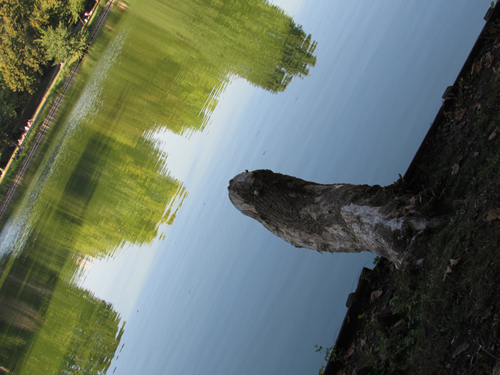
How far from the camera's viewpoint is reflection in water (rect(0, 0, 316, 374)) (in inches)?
302

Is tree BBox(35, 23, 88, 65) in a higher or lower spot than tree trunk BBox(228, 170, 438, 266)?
higher

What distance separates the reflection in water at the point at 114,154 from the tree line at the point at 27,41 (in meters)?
0.87

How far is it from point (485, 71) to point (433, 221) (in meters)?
1.65

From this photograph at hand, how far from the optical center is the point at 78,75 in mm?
9570

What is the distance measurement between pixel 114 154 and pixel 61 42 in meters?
3.12

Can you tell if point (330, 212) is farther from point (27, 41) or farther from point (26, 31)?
point (26, 31)

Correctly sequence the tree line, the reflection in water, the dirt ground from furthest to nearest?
the tree line < the reflection in water < the dirt ground

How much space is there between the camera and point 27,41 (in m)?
9.48

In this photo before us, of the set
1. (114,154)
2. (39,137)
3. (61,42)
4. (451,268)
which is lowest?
(451,268)

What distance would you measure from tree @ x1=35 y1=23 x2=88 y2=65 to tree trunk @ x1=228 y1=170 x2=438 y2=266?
25.1 feet

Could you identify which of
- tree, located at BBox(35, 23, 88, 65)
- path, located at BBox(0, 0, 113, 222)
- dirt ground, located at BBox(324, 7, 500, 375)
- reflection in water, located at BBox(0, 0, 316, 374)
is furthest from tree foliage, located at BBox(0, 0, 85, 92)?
dirt ground, located at BBox(324, 7, 500, 375)

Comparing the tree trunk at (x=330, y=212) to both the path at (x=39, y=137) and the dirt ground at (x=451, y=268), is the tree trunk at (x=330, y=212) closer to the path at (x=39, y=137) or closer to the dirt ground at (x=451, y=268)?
the dirt ground at (x=451, y=268)

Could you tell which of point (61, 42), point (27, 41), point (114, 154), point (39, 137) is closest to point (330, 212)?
point (114, 154)

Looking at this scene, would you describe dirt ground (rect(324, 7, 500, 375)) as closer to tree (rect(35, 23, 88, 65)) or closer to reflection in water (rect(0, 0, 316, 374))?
reflection in water (rect(0, 0, 316, 374))
